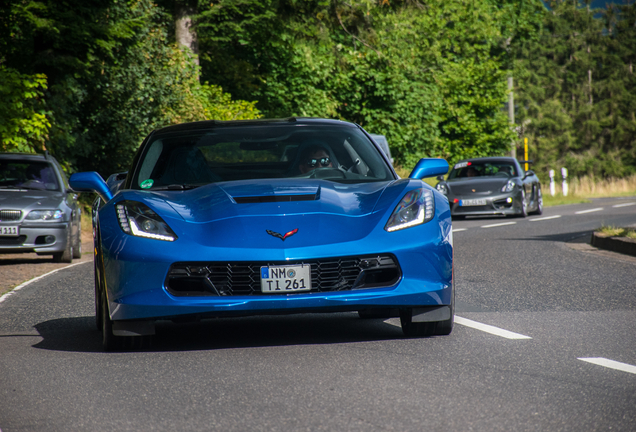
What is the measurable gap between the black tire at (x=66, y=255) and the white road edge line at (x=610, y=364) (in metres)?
9.09

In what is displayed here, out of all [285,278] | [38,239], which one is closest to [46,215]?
[38,239]

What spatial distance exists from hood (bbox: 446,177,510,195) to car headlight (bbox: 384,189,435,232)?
15.8m

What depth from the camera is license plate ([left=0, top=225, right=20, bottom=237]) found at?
39.7 ft

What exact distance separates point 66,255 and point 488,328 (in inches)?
318

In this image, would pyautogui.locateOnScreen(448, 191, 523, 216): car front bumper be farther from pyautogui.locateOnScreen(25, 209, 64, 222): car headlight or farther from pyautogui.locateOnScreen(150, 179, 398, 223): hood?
pyautogui.locateOnScreen(150, 179, 398, 223): hood

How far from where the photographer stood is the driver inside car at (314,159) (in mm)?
6391

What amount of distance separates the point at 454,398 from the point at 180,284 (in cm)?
184

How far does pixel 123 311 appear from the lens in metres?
5.28

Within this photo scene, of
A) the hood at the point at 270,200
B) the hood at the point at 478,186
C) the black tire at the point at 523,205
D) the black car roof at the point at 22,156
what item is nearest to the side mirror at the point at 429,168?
the hood at the point at 270,200

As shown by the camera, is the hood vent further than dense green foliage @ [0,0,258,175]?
No

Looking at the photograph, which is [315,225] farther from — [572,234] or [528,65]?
[528,65]

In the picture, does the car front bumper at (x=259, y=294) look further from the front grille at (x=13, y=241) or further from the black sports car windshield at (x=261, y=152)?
the front grille at (x=13, y=241)

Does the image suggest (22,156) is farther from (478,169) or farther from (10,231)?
(478,169)

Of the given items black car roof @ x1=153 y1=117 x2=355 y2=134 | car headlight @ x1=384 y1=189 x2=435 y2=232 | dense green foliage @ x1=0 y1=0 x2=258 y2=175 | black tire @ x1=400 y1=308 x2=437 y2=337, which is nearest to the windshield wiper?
black car roof @ x1=153 y1=117 x2=355 y2=134
